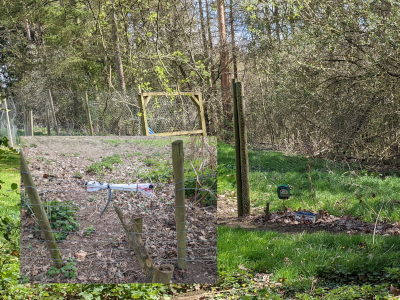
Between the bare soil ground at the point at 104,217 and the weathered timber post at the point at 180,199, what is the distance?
0.26 feet

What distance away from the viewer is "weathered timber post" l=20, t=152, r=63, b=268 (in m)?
2.62

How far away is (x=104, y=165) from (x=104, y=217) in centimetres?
36

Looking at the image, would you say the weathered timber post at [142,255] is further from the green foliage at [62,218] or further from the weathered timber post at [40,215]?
the weathered timber post at [40,215]

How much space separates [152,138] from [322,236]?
3.20 metres

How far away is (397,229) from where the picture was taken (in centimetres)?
611

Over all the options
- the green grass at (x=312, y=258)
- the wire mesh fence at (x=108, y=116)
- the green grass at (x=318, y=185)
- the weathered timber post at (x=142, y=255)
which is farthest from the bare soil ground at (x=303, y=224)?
the weathered timber post at (x=142, y=255)

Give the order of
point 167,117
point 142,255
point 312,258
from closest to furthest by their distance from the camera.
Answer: point 142,255 < point 312,258 < point 167,117

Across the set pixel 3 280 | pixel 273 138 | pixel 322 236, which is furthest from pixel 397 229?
pixel 273 138

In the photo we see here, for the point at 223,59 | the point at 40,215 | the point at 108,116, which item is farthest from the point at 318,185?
the point at 223,59

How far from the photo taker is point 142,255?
2.88 m

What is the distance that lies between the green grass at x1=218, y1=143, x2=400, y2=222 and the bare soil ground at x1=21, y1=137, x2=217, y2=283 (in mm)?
3968

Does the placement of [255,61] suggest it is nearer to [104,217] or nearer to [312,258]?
[312,258]

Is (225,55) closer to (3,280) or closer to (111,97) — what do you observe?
(111,97)

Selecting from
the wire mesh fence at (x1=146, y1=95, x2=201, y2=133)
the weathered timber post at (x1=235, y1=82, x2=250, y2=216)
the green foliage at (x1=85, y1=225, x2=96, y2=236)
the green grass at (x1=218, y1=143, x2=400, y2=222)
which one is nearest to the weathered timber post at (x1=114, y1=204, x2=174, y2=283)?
the green foliage at (x1=85, y1=225, x2=96, y2=236)
